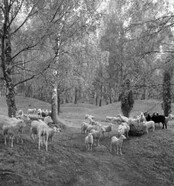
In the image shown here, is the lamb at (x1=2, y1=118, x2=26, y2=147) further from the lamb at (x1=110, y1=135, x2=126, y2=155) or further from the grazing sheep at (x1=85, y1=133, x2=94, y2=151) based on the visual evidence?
the lamb at (x1=110, y1=135, x2=126, y2=155)

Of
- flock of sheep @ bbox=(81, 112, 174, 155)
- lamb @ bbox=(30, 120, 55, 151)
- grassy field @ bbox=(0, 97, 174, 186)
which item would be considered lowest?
grassy field @ bbox=(0, 97, 174, 186)

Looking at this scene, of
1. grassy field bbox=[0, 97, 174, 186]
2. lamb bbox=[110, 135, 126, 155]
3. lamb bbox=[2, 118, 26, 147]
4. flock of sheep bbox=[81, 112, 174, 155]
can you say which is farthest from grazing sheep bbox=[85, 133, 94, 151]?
lamb bbox=[2, 118, 26, 147]

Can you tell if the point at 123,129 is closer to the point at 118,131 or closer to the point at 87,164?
the point at 118,131

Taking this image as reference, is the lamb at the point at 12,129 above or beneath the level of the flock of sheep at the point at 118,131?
above

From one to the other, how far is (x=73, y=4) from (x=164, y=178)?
9.33 meters

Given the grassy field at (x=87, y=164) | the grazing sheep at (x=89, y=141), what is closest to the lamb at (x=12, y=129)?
the grassy field at (x=87, y=164)

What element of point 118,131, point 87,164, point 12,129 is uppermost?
point 12,129

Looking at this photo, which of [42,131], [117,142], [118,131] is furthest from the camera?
[118,131]

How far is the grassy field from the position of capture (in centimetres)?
599

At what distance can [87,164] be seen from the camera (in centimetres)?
762

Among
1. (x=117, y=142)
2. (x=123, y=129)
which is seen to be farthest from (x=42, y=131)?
(x=123, y=129)

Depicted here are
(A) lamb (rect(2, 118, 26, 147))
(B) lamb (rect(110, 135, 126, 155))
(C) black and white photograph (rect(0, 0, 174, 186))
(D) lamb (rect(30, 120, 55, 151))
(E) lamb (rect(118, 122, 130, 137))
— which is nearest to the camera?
(C) black and white photograph (rect(0, 0, 174, 186))

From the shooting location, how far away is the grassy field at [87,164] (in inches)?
236

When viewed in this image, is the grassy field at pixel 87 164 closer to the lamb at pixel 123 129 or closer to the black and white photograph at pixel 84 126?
the black and white photograph at pixel 84 126
